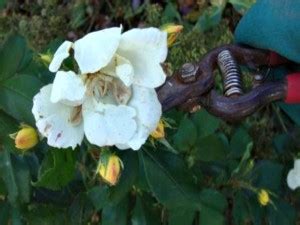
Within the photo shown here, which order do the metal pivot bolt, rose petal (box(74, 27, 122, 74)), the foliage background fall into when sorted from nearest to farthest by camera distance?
rose petal (box(74, 27, 122, 74)) < the metal pivot bolt < the foliage background

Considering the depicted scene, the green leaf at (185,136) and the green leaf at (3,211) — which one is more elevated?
the green leaf at (185,136)

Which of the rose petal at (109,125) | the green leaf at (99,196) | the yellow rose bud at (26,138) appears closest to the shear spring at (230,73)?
the rose petal at (109,125)

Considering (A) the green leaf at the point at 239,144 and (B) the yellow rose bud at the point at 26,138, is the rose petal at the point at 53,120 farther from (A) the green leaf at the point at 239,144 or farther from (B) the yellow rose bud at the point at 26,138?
(A) the green leaf at the point at 239,144

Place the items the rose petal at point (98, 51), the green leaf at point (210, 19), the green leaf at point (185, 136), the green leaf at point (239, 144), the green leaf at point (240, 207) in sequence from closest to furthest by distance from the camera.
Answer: the rose petal at point (98, 51), the green leaf at point (185, 136), the green leaf at point (240, 207), the green leaf at point (239, 144), the green leaf at point (210, 19)

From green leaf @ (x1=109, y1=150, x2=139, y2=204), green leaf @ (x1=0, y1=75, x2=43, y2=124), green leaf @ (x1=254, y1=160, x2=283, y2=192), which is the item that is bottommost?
green leaf @ (x1=254, y1=160, x2=283, y2=192)

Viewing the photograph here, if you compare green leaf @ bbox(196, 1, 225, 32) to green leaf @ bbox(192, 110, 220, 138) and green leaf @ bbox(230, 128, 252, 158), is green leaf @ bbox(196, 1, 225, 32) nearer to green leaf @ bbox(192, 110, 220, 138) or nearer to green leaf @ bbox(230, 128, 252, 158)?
green leaf @ bbox(230, 128, 252, 158)

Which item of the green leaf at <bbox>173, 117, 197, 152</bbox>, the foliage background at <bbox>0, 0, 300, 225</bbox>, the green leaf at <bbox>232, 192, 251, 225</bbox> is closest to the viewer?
the foliage background at <bbox>0, 0, 300, 225</bbox>

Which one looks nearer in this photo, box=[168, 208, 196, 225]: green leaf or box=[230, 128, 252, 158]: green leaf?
box=[168, 208, 196, 225]: green leaf

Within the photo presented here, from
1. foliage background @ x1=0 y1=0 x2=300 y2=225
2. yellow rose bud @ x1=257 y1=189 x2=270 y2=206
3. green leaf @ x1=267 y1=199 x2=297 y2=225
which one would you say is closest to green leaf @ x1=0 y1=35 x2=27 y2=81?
foliage background @ x1=0 y1=0 x2=300 y2=225
